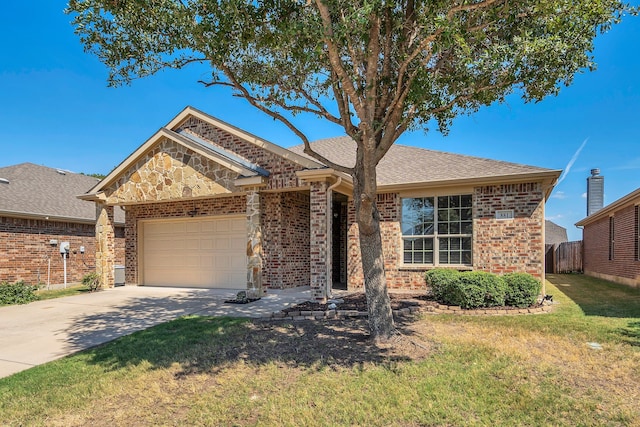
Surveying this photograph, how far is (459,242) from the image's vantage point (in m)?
10.8

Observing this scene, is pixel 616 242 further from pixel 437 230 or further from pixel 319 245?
pixel 319 245

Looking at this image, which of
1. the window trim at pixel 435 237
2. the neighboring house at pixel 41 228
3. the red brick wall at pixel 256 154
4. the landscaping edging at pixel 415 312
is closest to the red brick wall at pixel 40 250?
the neighboring house at pixel 41 228

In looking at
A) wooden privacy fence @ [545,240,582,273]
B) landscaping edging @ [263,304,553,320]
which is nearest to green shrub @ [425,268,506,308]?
landscaping edging @ [263,304,553,320]

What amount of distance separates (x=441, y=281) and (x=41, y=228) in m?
14.9

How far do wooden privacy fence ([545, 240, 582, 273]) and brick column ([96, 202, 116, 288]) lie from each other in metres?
22.7

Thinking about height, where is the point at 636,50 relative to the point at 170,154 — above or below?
above

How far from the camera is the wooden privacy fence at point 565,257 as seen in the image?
68.2 ft

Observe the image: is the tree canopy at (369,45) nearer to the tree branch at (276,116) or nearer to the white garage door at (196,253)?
the tree branch at (276,116)

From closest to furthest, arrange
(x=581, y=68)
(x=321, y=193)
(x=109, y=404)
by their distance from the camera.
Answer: (x=109, y=404) → (x=581, y=68) → (x=321, y=193)

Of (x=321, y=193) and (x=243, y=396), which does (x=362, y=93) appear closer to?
(x=321, y=193)

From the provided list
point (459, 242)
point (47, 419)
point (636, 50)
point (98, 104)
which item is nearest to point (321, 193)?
point (459, 242)

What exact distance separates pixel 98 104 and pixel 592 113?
1017 inches

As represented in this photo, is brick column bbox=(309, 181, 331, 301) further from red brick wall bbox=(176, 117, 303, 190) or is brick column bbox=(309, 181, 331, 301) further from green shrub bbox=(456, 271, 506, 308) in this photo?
green shrub bbox=(456, 271, 506, 308)

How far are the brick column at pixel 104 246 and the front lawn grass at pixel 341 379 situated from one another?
7364 mm
